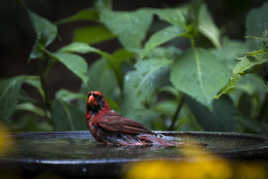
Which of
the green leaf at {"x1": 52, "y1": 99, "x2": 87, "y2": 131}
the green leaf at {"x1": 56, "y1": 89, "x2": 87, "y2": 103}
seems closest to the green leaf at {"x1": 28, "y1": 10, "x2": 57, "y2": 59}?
the green leaf at {"x1": 52, "y1": 99, "x2": 87, "y2": 131}

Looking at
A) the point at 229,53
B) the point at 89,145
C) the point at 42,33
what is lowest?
the point at 89,145

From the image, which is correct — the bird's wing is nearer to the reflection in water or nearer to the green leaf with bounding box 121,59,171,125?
the reflection in water

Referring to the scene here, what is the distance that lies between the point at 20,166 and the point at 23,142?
59 cm

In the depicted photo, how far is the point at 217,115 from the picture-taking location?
2422 mm

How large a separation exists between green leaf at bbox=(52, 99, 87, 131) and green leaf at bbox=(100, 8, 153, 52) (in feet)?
1.69

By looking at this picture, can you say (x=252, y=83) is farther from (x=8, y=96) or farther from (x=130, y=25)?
(x=8, y=96)

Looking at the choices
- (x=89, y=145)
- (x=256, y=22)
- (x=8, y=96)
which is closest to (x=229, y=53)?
(x=256, y=22)

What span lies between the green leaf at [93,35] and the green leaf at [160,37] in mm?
697

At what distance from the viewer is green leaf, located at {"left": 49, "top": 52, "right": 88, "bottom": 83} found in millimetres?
2159

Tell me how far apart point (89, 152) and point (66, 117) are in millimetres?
1088

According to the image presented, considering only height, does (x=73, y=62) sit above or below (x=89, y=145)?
above

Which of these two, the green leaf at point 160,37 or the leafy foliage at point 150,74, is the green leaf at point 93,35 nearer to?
the leafy foliage at point 150,74

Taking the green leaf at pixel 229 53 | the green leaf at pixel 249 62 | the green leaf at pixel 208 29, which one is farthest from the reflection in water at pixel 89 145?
the green leaf at pixel 208 29

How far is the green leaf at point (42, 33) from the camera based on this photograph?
7.66 ft
